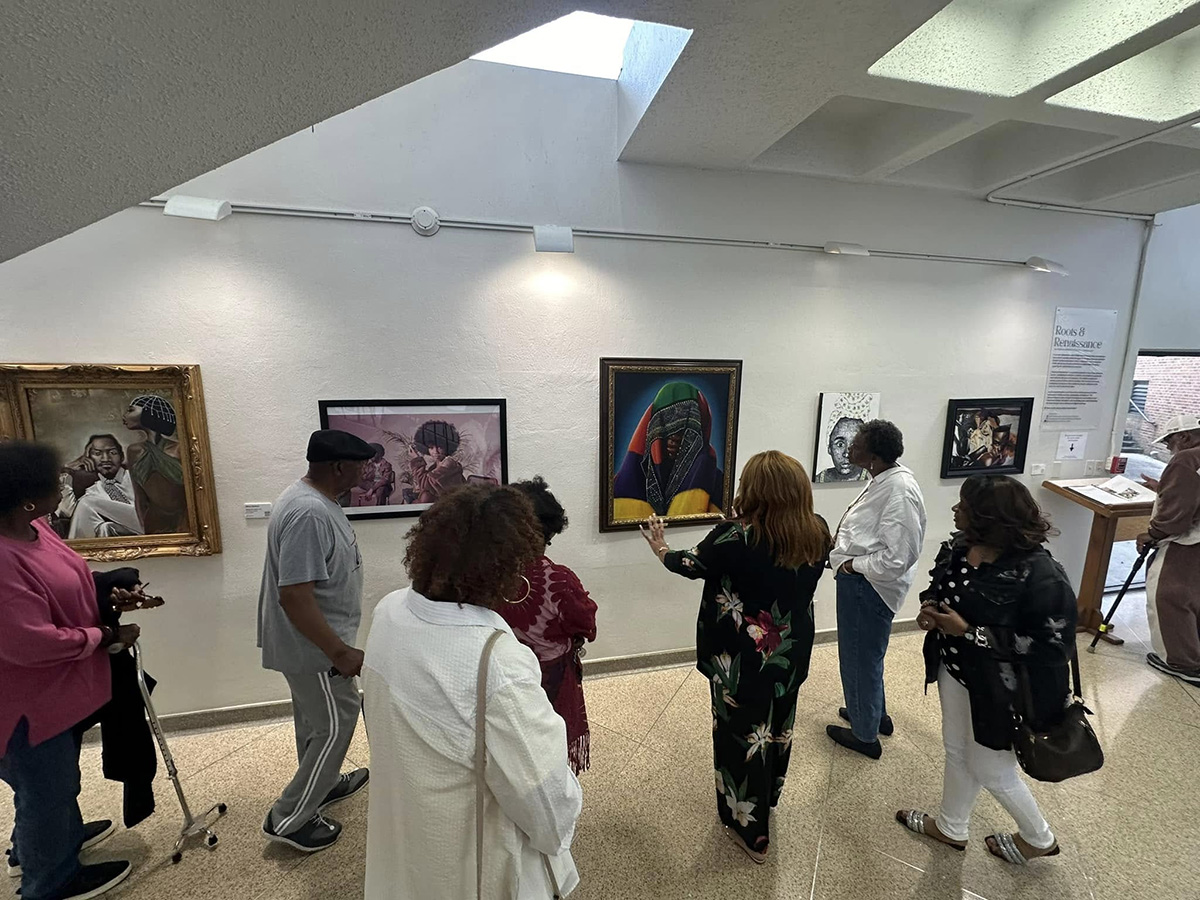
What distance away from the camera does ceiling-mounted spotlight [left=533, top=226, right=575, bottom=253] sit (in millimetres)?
2414

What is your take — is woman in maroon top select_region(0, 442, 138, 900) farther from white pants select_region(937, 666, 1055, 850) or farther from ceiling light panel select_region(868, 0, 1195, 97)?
ceiling light panel select_region(868, 0, 1195, 97)

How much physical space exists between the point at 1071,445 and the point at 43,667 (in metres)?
5.74

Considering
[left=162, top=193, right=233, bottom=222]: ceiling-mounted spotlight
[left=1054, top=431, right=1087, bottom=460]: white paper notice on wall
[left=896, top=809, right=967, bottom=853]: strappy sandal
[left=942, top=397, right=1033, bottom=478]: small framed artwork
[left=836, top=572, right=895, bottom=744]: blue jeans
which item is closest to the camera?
[left=896, top=809, right=967, bottom=853]: strappy sandal

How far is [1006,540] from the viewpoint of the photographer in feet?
5.14

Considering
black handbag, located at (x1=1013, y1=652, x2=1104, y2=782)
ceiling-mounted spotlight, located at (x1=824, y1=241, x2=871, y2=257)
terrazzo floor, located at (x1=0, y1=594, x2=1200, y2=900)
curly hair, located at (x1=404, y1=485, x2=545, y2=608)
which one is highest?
ceiling-mounted spotlight, located at (x1=824, y1=241, x2=871, y2=257)

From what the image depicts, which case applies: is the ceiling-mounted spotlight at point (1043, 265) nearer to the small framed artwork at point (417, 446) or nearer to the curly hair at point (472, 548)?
the small framed artwork at point (417, 446)

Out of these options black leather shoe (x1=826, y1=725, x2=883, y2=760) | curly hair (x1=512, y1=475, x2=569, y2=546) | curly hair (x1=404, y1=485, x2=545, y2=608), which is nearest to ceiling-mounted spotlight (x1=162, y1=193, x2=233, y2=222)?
curly hair (x1=512, y1=475, x2=569, y2=546)

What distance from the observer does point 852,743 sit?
8.28 feet

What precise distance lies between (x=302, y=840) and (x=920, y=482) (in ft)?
12.9

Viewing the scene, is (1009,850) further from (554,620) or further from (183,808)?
(183,808)

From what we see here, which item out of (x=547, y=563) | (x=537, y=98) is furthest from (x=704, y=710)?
(x=537, y=98)

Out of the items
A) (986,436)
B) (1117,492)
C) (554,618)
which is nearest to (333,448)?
(554,618)

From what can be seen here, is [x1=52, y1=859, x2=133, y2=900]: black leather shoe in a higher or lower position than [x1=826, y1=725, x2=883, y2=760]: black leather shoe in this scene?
higher

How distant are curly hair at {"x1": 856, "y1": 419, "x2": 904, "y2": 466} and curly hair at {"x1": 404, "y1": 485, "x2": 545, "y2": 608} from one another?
6.12ft
